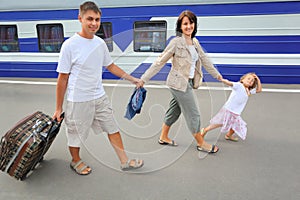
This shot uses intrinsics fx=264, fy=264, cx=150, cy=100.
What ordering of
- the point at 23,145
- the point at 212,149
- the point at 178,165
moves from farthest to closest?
the point at 212,149
the point at 178,165
the point at 23,145

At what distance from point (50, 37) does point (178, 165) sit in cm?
450

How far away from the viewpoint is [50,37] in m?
5.83

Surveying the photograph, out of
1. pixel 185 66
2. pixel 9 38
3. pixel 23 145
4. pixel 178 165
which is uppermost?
pixel 9 38

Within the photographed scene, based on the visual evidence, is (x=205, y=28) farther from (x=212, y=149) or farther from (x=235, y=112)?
(x=212, y=149)

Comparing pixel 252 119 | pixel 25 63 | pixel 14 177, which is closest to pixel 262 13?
pixel 252 119

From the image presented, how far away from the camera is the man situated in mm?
2148

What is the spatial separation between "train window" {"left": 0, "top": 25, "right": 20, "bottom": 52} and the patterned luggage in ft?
14.4

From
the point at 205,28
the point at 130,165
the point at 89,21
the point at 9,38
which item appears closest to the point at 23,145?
the point at 130,165

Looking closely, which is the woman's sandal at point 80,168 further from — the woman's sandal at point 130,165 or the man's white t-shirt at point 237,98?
the man's white t-shirt at point 237,98

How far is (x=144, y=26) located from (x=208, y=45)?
1336mm

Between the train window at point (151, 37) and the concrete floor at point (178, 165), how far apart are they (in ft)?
5.54

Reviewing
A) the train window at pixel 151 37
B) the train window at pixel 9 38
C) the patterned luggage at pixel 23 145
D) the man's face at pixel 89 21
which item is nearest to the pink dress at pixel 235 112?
the man's face at pixel 89 21

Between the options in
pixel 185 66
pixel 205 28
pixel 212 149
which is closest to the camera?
pixel 185 66

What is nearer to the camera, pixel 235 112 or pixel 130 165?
pixel 130 165
